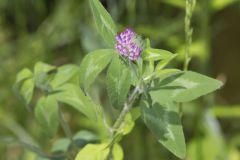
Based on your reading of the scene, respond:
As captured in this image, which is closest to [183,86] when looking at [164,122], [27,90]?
[164,122]

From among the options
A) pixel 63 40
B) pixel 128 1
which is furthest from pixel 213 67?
pixel 128 1

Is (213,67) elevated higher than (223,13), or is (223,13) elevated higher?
(223,13)

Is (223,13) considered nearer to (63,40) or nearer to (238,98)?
(238,98)

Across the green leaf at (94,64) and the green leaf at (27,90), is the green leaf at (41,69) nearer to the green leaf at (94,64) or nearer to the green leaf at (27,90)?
the green leaf at (27,90)

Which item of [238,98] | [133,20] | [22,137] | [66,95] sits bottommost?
[238,98]

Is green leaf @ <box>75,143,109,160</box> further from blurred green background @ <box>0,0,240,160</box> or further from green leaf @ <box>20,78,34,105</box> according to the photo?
blurred green background @ <box>0,0,240,160</box>

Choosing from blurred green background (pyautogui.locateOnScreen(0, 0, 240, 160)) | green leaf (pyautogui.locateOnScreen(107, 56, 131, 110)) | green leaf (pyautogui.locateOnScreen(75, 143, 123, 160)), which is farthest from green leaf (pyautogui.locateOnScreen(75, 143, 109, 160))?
blurred green background (pyautogui.locateOnScreen(0, 0, 240, 160))
